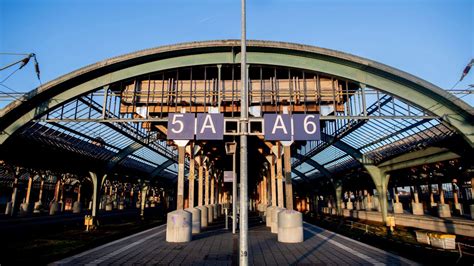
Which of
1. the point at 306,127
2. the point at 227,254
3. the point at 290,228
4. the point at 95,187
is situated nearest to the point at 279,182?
the point at 290,228

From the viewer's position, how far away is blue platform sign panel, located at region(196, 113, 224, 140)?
7.96 m

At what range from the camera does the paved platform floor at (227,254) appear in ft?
32.9

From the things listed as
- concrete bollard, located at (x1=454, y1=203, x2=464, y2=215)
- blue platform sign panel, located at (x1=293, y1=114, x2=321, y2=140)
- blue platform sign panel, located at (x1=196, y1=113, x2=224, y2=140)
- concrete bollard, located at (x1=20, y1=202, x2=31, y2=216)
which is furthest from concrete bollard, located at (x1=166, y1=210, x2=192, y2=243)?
concrete bollard, located at (x1=454, y1=203, x2=464, y2=215)

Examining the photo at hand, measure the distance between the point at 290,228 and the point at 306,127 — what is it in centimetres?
797

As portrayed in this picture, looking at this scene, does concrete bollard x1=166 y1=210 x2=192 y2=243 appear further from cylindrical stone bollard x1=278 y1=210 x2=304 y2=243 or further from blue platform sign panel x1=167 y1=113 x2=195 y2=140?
blue platform sign panel x1=167 y1=113 x2=195 y2=140

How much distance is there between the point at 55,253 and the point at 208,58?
11971 millimetres

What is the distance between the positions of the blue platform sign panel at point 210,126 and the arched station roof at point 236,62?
9.23 m

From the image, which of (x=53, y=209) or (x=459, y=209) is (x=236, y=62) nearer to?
(x=53, y=209)

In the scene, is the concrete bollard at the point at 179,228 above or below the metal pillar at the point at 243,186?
below

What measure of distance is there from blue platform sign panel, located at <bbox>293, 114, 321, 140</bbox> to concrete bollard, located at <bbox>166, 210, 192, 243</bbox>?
356 inches

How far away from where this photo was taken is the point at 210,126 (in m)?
8.05

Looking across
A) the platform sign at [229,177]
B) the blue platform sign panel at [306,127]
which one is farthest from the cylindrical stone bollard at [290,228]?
the blue platform sign panel at [306,127]

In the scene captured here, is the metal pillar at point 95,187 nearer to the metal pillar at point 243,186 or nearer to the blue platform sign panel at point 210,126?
the blue platform sign panel at point 210,126

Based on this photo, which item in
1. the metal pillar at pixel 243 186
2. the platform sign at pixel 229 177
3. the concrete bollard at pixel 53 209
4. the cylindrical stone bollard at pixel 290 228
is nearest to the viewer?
the metal pillar at pixel 243 186
